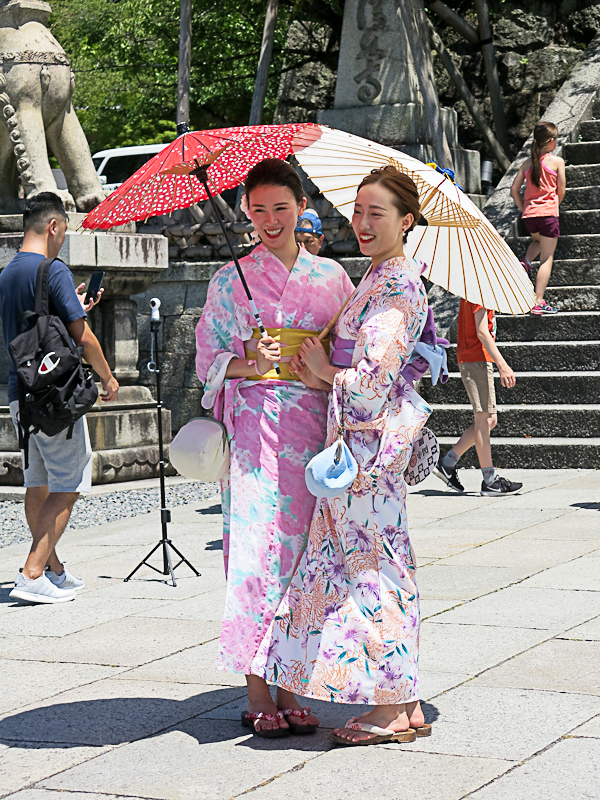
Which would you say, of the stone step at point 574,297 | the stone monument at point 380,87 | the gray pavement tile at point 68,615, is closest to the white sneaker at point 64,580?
the gray pavement tile at point 68,615

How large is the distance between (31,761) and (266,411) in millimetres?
1274

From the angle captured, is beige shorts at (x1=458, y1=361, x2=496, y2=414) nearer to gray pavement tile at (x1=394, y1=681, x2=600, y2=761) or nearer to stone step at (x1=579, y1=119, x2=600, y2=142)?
gray pavement tile at (x1=394, y1=681, x2=600, y2=761)

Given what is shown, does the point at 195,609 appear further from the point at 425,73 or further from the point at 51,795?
the point at 425,73

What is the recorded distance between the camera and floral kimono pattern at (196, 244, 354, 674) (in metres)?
3.75

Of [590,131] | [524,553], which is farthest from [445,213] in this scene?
[590,131]

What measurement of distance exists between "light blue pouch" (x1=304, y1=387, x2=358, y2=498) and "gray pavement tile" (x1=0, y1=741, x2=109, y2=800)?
1043 millimetres

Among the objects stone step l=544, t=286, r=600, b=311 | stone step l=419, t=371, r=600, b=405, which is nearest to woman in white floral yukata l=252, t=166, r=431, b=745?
stone step l=419, t=371, r=600, b=405

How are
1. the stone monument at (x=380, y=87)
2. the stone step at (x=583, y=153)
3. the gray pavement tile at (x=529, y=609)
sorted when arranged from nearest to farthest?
1. the gray pavement tile at (x=529, y=609)
2. the stone monument at (x=380, y=87)
3. the stone step at (x=583, y=153)

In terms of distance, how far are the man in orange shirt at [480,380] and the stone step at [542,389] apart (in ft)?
5.96

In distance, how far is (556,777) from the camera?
3.23m

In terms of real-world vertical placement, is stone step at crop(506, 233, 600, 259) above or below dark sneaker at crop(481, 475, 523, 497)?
above

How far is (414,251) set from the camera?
4352 mm

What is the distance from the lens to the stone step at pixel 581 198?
12.3 meters

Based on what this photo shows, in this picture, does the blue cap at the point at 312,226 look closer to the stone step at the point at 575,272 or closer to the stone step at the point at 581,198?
the stone step at the point at 575,272
